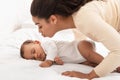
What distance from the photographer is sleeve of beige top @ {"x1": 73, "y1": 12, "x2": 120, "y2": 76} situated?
121 cm

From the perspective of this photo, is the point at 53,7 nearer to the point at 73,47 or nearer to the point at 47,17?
the point at 47,17

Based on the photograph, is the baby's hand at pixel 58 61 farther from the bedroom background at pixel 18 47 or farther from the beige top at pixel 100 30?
the beige top at pixel 100 30

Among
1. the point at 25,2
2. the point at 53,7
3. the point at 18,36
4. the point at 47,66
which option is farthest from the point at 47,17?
the point at 25,2

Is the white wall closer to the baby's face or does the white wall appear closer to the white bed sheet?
the white bed sheet

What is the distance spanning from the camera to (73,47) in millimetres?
1567

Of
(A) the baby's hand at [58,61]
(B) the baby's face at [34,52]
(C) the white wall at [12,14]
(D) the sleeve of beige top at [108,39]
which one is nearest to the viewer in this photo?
(D) the sleeve of beige top at [108,39]

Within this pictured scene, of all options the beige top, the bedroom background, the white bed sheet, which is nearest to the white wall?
the bedroom background

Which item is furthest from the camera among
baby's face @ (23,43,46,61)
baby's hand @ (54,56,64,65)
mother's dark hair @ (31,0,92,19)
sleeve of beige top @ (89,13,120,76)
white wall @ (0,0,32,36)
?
white wall @ (0,0,32,36)

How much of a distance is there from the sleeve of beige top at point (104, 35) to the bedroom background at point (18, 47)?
0.21 ft

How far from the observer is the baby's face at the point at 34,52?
1581 millimetres

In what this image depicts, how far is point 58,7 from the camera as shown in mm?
1324

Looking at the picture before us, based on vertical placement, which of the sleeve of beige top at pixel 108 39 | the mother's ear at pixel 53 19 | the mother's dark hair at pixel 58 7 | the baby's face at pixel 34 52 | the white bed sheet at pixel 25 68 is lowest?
the white bed sheet at pixel 25 68

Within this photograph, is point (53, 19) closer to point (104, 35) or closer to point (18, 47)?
point (104, 35)

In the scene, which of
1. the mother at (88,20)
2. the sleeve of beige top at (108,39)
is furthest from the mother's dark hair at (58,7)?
the sleeve of beige top at (108,39)
